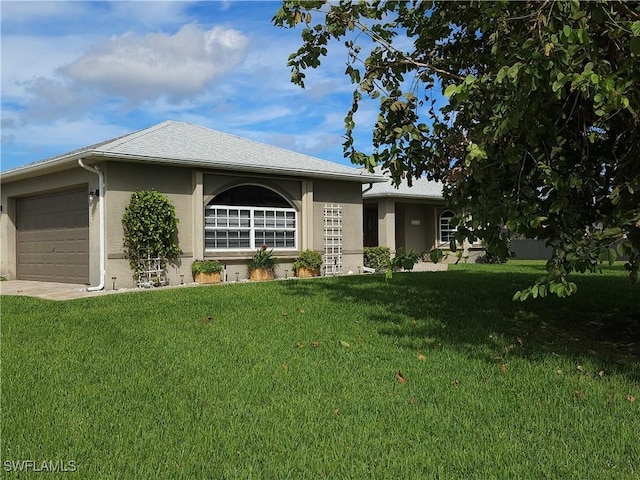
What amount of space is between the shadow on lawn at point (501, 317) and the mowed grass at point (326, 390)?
0.04 m

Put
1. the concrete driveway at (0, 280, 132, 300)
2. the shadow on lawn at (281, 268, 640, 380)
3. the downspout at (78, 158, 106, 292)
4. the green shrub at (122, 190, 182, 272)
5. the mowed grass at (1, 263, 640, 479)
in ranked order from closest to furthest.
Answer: the mowed grass at (1, 263, 640, 479), the shadow on lawn at (281, 268, 640, 380), the concrete driveway at (0, 280, 132, 300), the downspout at (78, 158, 106, 292), the green shrub at (122, 190, 182, 272)

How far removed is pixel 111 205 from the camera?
12602 millimetres

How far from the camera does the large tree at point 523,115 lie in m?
4.15

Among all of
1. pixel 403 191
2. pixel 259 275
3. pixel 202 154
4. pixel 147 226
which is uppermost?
pixel 202 154

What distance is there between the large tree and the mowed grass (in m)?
1.06

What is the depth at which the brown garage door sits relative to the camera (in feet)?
46.4

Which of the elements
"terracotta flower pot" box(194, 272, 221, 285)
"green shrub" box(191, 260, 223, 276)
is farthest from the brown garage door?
"terracotta flower pot" box(194, 272, 221, 285)

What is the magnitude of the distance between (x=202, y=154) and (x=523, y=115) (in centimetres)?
1088

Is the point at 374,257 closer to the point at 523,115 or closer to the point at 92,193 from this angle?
the point at 92,193

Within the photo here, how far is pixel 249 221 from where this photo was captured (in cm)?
1520
